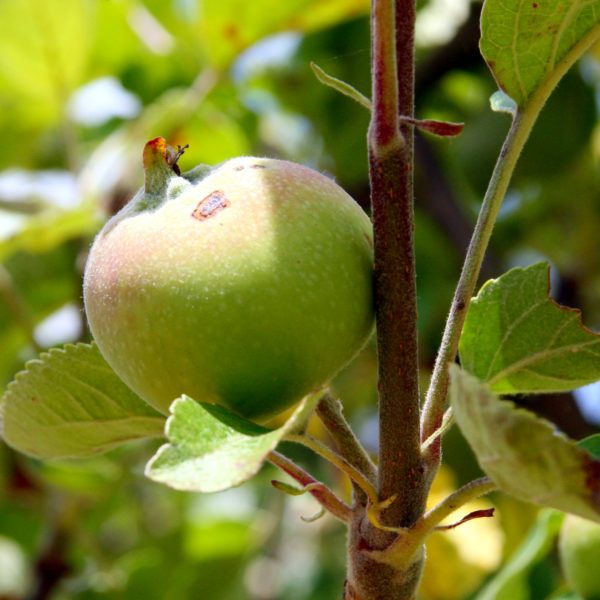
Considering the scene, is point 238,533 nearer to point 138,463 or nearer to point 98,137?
point 138,463

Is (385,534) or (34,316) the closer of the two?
(385,534)

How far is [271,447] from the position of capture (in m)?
0.49

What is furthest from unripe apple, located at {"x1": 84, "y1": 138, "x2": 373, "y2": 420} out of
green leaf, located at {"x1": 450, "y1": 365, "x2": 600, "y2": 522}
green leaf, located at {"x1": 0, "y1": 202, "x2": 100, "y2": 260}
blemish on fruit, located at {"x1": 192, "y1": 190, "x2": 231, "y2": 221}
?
green leaf, located at {"x1": 0, "y1": 202, "x2": 100, "y2": 260}

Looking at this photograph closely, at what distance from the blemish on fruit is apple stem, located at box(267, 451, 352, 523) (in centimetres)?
15

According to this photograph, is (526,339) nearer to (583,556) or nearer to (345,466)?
(345,466)

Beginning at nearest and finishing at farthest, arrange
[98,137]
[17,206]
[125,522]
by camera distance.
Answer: [17,206] → [98,137] → [125,522]

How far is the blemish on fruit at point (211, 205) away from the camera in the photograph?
0.58 meters

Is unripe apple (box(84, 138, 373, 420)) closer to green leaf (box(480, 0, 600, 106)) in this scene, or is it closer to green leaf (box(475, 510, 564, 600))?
green leaf (box(480, 0, 600, 106))

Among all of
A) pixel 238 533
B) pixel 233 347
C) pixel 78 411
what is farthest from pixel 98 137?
pixel 233 347

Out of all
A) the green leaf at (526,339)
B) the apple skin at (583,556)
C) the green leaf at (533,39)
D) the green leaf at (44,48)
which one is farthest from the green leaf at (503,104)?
the green leaf at (44,48)

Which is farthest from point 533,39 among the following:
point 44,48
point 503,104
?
point 44,48

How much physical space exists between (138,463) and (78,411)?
105cm

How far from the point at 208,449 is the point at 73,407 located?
0.71 ft

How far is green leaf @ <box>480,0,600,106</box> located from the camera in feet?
2.15
